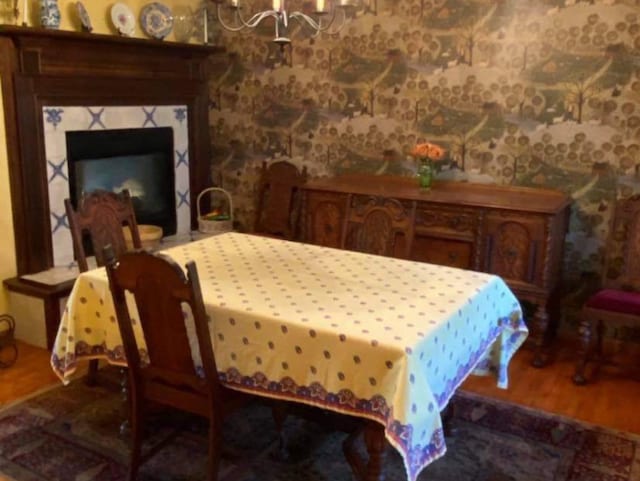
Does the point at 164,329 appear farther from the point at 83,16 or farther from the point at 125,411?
the point at 83,16

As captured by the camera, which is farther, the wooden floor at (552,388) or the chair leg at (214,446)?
the wooden floor at (552,388)

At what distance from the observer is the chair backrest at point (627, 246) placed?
343 cm

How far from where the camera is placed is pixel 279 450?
8.72 feet

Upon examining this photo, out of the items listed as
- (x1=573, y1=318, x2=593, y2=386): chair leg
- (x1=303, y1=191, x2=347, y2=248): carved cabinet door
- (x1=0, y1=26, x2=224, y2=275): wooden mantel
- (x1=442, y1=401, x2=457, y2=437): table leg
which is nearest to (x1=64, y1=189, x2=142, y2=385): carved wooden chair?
(x1=0, y1=26, x2=224, y2=275): wooden mantel

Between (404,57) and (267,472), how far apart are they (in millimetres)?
2735

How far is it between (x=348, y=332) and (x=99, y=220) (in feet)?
5.19

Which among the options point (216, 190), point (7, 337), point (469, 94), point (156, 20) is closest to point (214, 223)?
point (216, 190)

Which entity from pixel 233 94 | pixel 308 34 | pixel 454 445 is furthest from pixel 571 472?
pixel 233 94

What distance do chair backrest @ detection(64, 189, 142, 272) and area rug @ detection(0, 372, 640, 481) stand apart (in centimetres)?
71

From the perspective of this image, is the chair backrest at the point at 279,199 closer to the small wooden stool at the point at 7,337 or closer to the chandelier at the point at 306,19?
the chandelier at the point at 306,19

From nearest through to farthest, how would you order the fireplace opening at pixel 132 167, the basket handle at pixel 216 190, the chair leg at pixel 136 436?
the chair leg at pixel 136 436, the fireplace opening at pixel 132 167, the basket handle at pixel 216 190

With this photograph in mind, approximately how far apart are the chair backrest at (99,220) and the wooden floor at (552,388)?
0.78 m

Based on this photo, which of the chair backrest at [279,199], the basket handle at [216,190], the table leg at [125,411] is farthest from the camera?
the basket handle at [216,190]

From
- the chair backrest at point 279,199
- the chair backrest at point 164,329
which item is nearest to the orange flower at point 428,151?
the chair backrest at point 279,199
